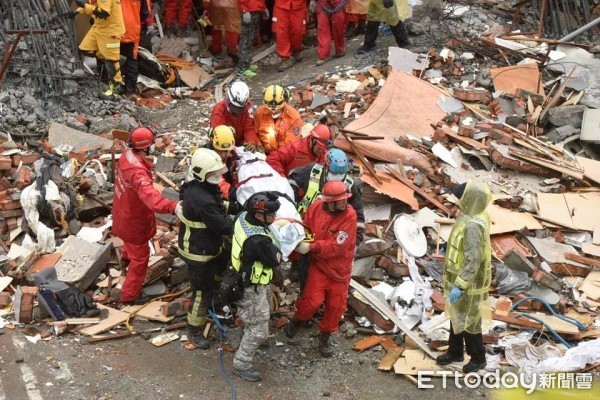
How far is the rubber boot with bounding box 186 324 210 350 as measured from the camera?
6418mm

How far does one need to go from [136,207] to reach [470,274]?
305cm

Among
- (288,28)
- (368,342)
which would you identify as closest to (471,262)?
(368,342)

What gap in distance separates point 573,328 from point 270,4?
31.2 ft

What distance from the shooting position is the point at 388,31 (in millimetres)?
12977

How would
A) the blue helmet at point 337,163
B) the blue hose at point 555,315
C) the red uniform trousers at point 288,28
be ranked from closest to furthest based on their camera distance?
the blue helmet at point 337,163 → the blue hose at point 555,315 → the red uniform trousers at point 288,28

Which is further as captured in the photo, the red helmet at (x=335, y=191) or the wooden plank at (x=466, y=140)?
the wooden plank at (x=466, y=140)

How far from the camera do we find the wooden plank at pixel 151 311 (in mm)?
6771

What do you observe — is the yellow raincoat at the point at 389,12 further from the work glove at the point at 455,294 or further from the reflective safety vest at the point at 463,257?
the work glove at the point at 455,294

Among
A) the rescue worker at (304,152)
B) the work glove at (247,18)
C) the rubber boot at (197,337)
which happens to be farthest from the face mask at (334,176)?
the work glove at (247,18)

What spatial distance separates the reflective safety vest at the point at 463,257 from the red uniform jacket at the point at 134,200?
94.6 inches

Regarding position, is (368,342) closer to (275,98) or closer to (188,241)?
(188,241)

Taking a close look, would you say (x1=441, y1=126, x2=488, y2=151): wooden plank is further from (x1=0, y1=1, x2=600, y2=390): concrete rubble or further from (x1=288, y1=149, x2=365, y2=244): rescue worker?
(x1=288, y1=149, x2=365, y2=244): rescue worker

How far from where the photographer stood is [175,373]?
20.0 feet

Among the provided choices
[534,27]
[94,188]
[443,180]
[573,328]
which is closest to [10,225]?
[94,188]
